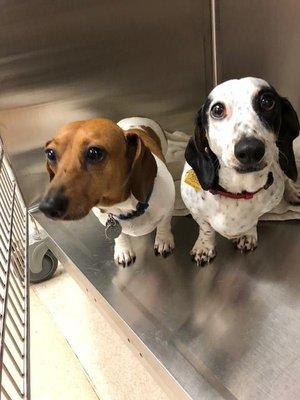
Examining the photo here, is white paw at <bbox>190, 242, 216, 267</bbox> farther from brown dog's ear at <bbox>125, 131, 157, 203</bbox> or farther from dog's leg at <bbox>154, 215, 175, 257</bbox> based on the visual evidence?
brown dog's ear at <bbox>125, 131, 157, 203</bbox>

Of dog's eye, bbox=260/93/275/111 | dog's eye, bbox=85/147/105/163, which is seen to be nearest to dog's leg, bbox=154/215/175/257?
dog's eye, bbox=85/147/105/163

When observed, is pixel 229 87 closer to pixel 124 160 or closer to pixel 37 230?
pixel 124 160

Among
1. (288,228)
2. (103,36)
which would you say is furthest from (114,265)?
(103,36)

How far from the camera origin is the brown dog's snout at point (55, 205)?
936 millimetres

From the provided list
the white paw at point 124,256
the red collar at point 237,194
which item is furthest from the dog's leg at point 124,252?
the red collar at point 237,194

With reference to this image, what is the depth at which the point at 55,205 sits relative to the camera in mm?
936

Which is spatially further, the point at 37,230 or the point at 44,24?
the point at 37,230

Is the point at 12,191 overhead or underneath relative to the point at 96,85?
underneath

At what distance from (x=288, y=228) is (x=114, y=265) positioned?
1.93 ft

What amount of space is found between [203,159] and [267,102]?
0.21 meters

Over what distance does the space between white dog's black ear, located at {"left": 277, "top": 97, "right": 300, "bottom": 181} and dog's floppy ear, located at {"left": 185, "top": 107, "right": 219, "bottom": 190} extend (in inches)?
7.0

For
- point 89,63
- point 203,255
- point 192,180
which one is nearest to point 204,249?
point 203,255

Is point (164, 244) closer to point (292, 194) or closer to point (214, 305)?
point (214, 305)

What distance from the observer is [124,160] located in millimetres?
1077
